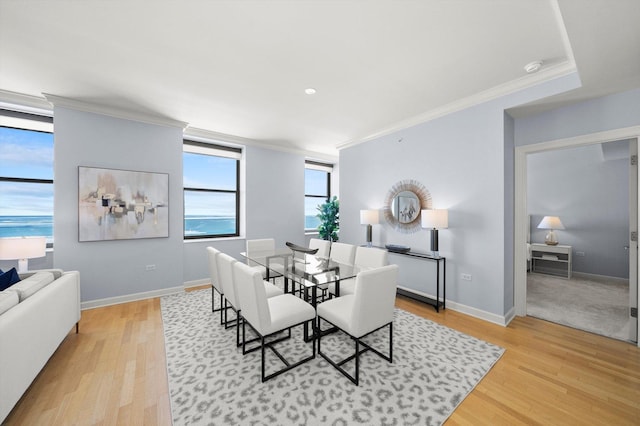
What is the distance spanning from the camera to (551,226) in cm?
525

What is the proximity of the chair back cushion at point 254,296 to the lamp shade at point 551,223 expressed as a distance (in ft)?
20.4

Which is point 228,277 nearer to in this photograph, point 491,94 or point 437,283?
point 437,283

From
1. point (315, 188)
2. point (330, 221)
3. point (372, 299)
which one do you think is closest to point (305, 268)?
point (372, 299)

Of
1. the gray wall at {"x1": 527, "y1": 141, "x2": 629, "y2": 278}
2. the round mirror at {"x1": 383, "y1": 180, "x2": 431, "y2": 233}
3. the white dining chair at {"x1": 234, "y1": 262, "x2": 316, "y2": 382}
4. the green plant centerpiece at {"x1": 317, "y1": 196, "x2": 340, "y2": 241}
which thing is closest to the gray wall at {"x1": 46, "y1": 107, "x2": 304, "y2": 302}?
the green plant centerpiece at {"x1": 317, "y1": 196, "x2": 340, "y2": 241}

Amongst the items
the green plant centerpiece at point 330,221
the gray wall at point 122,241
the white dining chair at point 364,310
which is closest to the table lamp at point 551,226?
the green plant centerpiece at point 330,221

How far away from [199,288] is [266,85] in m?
3.48

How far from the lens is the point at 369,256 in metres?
3.25

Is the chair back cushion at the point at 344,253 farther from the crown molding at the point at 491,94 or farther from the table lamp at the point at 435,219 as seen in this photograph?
the crown molding at the point at 491,94

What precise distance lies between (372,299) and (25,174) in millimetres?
5012

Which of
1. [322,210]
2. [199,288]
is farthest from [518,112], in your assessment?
[199,288]

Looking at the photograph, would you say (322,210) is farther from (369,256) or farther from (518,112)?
(518,112)

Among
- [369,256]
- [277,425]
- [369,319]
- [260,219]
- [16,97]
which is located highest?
[16,97]

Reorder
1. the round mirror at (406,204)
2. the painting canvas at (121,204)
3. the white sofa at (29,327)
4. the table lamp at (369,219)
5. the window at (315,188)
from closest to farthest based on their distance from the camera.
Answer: the white sofa at (29,327) < the painting canvas at (121,204) < the round mirror at (406,204) < the table lamp at (369,219) < the window at (315,188)

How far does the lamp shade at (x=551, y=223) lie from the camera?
525cm
